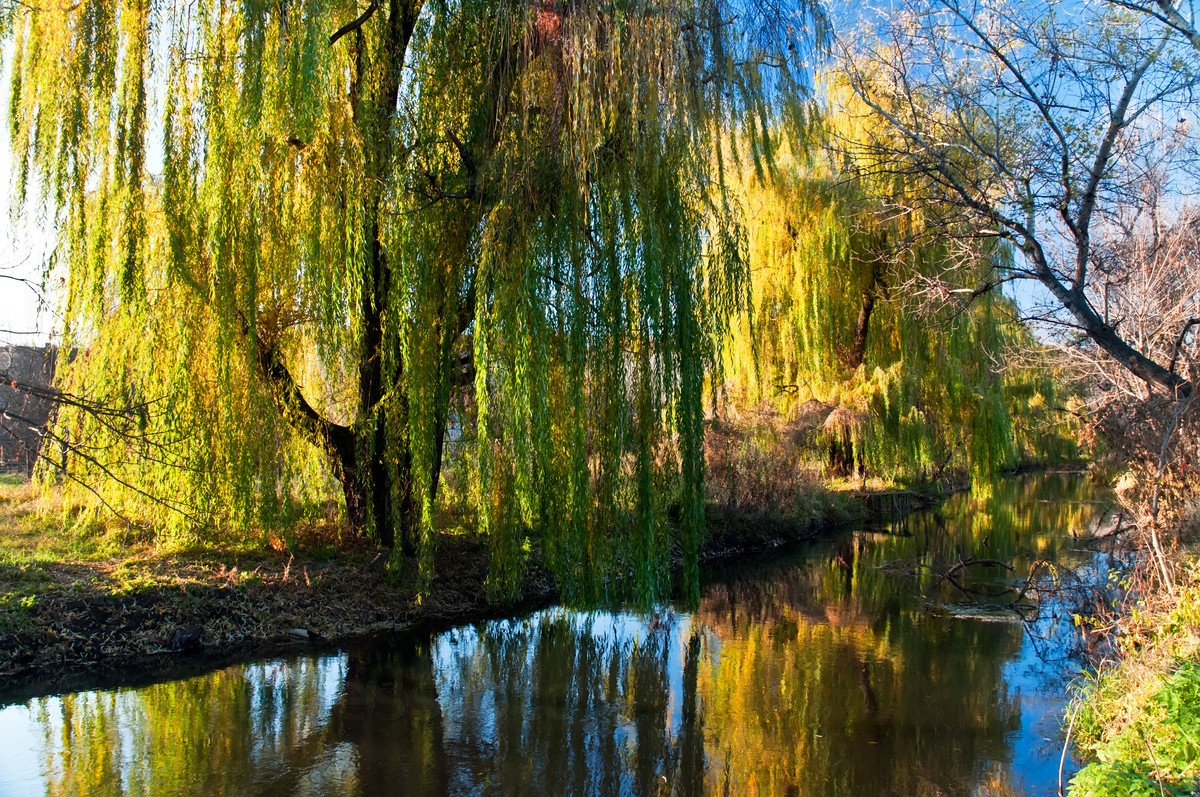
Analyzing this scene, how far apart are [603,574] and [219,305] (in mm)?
3888

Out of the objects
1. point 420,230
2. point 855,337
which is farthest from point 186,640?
point 855,337

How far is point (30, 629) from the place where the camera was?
6.04 m

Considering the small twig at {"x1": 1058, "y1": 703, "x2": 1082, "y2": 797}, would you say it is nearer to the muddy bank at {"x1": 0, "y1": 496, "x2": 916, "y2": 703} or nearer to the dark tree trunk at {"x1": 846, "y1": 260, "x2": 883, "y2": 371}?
the muddy bank at {"x1": 0, "y1": 496, "x2": 916, "y2": 703}

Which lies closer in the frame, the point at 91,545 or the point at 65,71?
the point at 65,71

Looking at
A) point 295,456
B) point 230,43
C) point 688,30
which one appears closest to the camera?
point 688,30

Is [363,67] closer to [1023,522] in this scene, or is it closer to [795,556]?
[795,556]

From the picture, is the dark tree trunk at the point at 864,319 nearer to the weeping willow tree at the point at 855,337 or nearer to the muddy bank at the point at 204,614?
the weeping willow tree at the point at 855,337

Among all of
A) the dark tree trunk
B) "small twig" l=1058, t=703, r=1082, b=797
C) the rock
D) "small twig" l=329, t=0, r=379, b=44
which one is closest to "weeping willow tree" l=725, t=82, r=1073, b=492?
the dark tree trunk

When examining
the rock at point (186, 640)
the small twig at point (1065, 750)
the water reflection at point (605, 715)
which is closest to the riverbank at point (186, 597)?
the rock at point (186, 640)

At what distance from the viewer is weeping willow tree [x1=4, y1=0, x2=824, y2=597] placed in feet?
21.3

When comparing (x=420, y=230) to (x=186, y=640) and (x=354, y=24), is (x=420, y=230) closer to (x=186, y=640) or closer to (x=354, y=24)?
(x=354, y=24)

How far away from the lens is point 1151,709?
4305 millimetres

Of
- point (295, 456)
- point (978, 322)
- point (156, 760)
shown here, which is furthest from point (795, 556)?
point (156, 760)

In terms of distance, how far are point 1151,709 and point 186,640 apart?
632 cm
